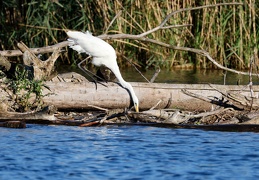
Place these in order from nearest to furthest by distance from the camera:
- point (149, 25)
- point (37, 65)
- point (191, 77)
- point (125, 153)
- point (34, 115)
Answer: point (125, 153), point (34, 115), point (37, 65), point (191, 77), point (149, 25)

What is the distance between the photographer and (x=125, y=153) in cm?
701

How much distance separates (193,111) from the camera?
354 inches

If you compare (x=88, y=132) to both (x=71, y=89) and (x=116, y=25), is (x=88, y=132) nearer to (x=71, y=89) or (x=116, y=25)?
(x=71, y=89)

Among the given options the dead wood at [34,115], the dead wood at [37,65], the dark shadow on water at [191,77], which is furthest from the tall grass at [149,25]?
the dead wood at [34,115]

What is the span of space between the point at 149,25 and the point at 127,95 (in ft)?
15.8

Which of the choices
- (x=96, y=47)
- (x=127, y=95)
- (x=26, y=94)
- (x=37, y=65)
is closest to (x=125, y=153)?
(x=127, y=95)

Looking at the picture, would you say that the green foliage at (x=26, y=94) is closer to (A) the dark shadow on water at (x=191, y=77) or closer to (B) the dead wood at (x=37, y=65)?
(B) the dead wood at (x=37, y=65)

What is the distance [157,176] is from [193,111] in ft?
9.69

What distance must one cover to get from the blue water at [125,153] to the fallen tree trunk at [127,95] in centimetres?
66

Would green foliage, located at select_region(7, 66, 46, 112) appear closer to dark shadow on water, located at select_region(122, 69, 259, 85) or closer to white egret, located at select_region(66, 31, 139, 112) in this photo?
white egret, located at select_region(66, 31, 139, 112)

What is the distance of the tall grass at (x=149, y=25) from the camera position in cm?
1342

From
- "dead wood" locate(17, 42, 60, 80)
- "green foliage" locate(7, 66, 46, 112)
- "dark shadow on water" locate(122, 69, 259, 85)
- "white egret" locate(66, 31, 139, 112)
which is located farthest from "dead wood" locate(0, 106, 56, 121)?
"dark shadow on water" locate(122, 69, 259, 85)

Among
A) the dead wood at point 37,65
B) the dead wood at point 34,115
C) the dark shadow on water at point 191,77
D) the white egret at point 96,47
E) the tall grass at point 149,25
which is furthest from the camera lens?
the tall grass at point 149,25

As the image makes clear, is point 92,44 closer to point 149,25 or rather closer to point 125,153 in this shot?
point 125,153
